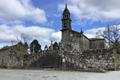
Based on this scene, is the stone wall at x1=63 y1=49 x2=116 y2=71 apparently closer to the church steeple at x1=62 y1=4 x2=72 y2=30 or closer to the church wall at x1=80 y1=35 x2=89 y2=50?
the church steeple at x1=62 y1=4 x2=72 y2=30

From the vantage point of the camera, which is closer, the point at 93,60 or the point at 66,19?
the point at 93,60

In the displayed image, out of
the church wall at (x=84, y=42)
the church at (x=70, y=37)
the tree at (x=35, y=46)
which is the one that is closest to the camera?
the church at (x=70, y=37)

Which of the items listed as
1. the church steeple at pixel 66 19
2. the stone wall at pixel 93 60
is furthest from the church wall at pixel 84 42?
the stone wall at pixel 93 60

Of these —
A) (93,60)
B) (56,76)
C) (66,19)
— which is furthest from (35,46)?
(56,76)

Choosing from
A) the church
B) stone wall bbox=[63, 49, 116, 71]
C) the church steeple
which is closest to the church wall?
the church

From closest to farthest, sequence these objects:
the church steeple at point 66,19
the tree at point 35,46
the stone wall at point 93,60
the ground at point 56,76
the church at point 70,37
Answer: the ground at point 56,76
the stone wall at point 93,60
the church steeple at point 66,19
the church at point 70,37
the tree at point 35,46

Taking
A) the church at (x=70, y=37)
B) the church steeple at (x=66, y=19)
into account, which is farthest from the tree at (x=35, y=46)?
the church steeple at (x=66, y=19)

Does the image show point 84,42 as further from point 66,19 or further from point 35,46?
point 35,46

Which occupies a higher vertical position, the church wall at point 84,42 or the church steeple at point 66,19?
the church steeple at point 66,19

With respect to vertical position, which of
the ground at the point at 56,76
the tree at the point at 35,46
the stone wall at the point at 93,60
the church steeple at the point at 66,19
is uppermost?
the church steeple at the point at 66,19

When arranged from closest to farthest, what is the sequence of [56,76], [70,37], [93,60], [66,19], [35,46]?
1. [56,76]
2. [93,60]
3. [66,19]
4. [70,37]
5. [35,46]

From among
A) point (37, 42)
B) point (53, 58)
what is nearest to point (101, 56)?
point (53, 58)

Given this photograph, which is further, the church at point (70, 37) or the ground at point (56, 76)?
the church at point (70, 37)

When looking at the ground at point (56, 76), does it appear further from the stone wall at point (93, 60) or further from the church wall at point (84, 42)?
the church wall at point (84, 42)
